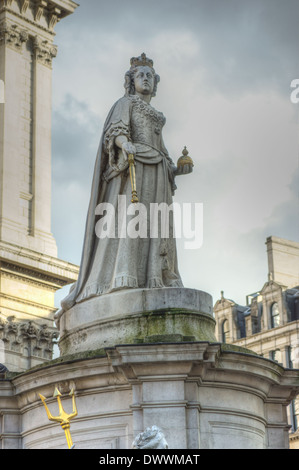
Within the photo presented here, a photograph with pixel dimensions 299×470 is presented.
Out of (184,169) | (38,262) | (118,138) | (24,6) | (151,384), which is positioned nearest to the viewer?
(151,384)

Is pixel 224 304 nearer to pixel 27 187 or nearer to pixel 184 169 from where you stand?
pixel 27 187

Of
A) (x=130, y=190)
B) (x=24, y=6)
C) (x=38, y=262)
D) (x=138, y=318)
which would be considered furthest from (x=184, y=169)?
(x=24, y=6)

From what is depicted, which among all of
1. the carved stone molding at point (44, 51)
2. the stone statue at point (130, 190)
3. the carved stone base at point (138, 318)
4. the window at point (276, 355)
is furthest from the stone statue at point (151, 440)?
the window at point (276, 355)

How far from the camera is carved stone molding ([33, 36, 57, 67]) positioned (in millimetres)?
54250

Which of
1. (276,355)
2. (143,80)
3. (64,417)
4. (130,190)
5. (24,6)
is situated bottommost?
(64,417)

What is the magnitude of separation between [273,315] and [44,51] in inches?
819

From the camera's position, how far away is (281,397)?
17.7 meters

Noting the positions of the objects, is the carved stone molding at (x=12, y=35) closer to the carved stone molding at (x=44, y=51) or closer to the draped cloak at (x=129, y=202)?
the carved stone molding at (x=44, y=51)

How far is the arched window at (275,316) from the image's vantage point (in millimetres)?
63938

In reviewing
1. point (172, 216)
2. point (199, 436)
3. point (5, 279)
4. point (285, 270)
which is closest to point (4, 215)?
point (5, 279)

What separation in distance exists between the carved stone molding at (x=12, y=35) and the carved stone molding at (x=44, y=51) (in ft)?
2.61

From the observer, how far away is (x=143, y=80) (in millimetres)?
19328

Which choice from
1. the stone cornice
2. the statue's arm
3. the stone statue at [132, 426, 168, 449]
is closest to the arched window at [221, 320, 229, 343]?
the stone cornice

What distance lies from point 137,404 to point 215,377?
1.27 m
